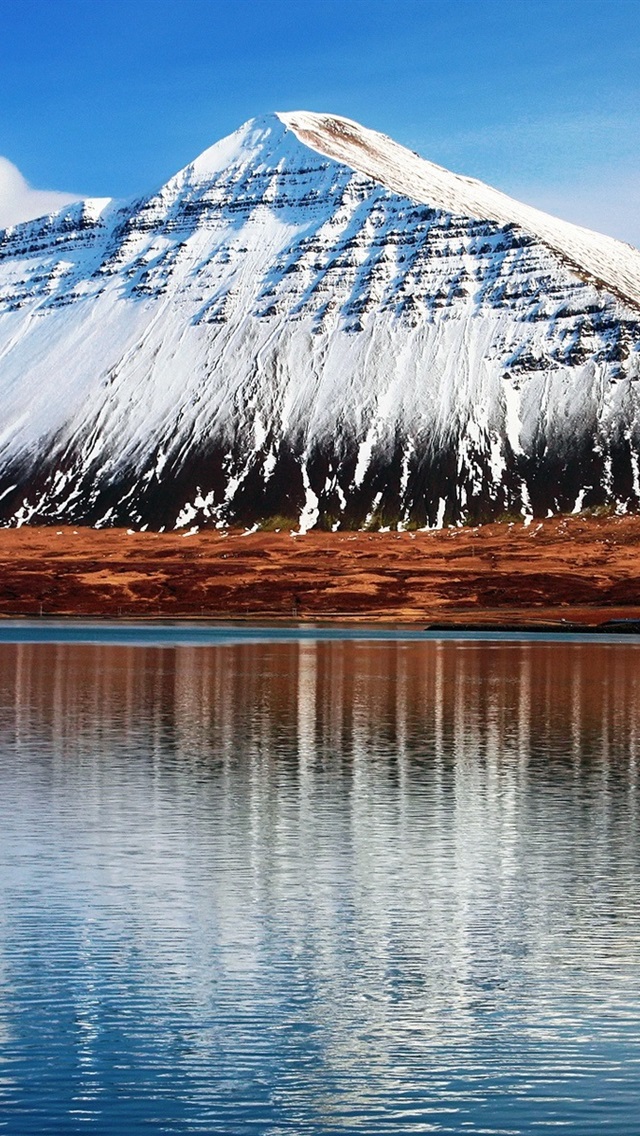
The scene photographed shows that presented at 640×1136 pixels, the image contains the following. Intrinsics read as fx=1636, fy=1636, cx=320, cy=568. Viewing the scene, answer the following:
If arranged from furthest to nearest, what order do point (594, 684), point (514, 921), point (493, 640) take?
point (493, 640), point (594, 684), point (514, 921)

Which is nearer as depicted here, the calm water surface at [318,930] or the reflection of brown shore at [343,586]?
the calm water surface at [318,930]

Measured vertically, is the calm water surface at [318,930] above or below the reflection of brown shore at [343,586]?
below

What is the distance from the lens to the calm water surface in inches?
571

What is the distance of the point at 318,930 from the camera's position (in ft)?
67.3

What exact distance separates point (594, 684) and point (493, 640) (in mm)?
41597

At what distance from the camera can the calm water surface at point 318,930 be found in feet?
47.6

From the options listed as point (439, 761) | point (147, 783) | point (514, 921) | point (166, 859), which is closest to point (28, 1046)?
point (514, 921)

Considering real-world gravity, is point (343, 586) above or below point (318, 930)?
above

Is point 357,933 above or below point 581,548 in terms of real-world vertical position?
below

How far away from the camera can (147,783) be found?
110ft

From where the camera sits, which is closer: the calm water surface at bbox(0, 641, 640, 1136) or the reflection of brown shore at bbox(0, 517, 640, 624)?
the calm water surface at bbox(0, 641, 640, 1136)

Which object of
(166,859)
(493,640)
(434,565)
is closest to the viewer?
(166,859)

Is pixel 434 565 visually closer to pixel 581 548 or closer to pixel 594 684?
pixel 581 548

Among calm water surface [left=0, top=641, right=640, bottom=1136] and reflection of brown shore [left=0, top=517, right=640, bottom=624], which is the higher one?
reflection of brown shore [left=0, top=517, right=640, bottom=624]
